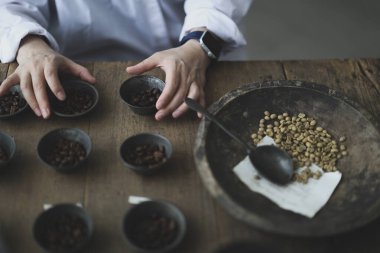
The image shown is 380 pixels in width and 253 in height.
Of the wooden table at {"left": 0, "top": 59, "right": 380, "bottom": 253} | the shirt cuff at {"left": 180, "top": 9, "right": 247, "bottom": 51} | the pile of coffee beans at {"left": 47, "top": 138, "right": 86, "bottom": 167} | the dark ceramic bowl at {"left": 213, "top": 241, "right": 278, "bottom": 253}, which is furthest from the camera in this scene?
the shirt cuff at {"left": 180, "top": 9, "right": 247, "bottom": 51}

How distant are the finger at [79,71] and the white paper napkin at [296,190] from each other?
53cm

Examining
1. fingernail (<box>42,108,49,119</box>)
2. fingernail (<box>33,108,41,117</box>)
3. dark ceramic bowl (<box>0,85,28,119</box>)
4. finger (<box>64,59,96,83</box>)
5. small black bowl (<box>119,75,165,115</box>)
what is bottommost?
dark ceramic bowl (<box>0,85,28,119</box>)

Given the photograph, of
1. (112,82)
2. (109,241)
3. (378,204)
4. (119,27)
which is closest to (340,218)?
(378,204)

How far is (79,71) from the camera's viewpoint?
122cm

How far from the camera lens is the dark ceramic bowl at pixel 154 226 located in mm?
864

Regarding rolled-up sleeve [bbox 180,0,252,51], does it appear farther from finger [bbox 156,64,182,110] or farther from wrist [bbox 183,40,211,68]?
finger [bbox 156,64,182,110]

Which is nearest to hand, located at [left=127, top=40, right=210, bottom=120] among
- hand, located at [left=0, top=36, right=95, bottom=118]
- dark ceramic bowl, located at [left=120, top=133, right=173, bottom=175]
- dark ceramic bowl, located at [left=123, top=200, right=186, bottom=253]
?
dark ceramic bowl, located at [left=120, top=133, right=173, bottom=175]

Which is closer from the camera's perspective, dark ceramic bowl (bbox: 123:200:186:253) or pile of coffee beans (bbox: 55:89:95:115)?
dark ceramic bowl (bbox: 123:200:186:253)

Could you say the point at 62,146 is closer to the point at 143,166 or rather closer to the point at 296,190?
the point at 143,166

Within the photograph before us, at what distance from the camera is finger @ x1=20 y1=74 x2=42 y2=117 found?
1.14 metres

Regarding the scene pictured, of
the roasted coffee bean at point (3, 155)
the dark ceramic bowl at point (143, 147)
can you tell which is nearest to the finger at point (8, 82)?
the roasted coffee bean at point (3, 155)

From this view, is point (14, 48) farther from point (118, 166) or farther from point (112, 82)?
point (118, 166)

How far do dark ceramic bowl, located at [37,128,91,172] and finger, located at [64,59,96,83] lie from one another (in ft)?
0.73

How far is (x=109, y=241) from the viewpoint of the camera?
904mm
